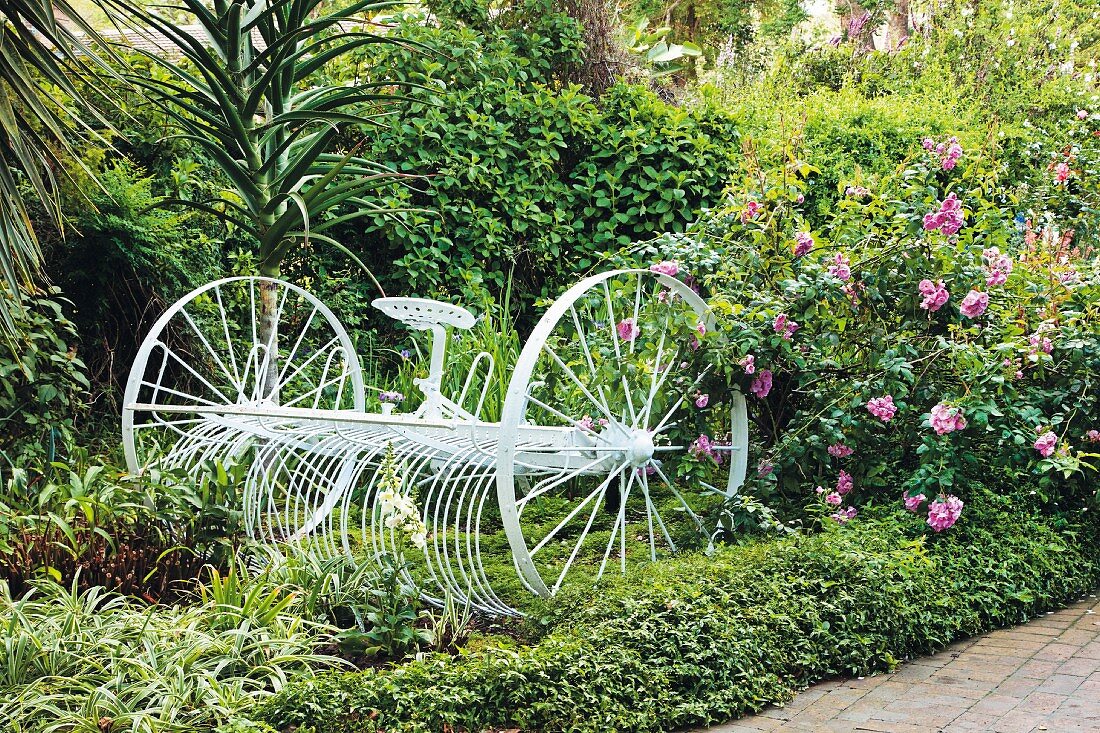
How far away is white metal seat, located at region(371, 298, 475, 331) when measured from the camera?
4.48m

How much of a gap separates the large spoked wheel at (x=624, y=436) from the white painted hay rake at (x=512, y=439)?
0.03ft

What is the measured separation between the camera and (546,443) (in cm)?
423

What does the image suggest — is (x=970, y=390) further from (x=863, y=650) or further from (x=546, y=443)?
(x=546, y=443)

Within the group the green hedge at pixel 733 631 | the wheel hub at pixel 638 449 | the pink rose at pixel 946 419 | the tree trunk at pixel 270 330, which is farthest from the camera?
the tree trunk at pixel 270 330

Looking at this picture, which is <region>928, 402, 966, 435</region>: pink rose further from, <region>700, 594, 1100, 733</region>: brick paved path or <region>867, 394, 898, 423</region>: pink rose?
<region>700, 594, 1100, 733</region>: brick paved path

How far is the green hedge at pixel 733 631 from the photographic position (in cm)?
303

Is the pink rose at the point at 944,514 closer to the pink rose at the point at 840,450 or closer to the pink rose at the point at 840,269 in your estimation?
the pink rose at the point at 840,450

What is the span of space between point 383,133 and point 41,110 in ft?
12.1

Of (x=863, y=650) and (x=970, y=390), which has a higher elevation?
(x=970, y=390)

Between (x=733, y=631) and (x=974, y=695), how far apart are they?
84 centimetres

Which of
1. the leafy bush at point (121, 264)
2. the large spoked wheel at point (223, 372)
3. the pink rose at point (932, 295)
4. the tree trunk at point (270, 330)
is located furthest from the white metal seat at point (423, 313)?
the pink rose at point (932, 295)

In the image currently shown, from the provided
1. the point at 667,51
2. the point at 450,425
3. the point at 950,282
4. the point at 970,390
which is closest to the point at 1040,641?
the point at 970,390

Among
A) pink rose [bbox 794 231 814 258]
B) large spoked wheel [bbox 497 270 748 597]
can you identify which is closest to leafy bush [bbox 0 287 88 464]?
large spoked wheel [bbox 497 270 748 597]

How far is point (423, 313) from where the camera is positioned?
4.57m
